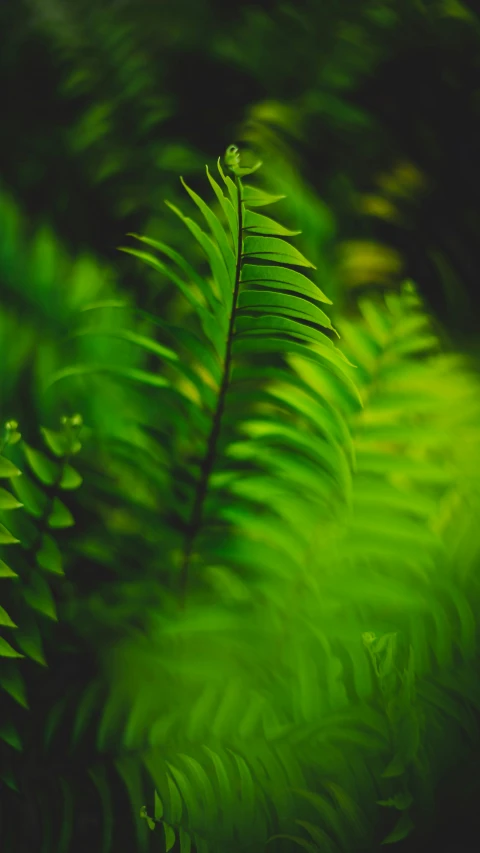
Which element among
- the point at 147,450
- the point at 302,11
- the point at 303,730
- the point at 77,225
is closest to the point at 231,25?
the point at 302,11

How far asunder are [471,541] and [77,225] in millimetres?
1088

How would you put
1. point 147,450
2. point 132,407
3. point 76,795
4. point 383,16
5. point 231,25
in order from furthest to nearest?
point 231,25 → point 383,16 → point 132,407 → point 147,450 → point 76,795

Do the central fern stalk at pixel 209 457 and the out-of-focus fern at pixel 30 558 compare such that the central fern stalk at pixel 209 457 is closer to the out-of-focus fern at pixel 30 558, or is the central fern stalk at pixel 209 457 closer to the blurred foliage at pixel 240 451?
the blurred foliage at pixel 240 451

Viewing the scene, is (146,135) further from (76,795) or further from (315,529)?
(76,795)

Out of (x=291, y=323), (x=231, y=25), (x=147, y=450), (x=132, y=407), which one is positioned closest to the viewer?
(x=291, y=323)

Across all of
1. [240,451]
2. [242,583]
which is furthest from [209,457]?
[242,583]

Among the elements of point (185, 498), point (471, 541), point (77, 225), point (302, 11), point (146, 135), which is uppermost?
point (302, 11)

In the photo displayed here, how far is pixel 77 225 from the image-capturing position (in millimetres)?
1367

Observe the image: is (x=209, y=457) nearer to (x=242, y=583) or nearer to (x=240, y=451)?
(x=240, y=451)

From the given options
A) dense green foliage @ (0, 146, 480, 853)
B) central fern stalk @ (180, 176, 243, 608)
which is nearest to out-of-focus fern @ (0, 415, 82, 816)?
dense green foliage @ (0, 146, 480, 853)

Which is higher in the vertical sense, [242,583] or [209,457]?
[209,457]

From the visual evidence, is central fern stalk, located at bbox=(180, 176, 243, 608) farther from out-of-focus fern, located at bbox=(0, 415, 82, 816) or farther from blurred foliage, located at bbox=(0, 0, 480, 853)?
out-of-focus fern, located at bbox=(0, 415, 82, 816)

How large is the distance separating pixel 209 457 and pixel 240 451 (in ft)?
0.14

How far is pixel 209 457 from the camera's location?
28.5 inches
